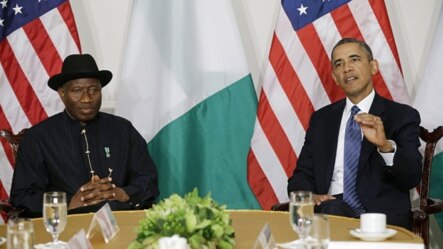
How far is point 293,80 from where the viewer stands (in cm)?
470

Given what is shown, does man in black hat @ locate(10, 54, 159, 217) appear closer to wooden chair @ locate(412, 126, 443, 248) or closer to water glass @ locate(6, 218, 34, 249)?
wooden chair @ locate(412, 126, 443, 248)

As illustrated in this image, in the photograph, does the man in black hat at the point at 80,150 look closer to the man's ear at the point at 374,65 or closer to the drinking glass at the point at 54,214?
the man's ear at the point at 374,65

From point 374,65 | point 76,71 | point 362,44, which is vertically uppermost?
point 76,71

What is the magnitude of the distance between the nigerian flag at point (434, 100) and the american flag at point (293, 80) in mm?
345

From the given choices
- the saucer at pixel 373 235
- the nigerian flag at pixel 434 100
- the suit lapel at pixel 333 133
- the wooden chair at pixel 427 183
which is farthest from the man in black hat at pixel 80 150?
the saucer at pixel 373 235

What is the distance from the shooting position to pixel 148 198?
428 centimetres

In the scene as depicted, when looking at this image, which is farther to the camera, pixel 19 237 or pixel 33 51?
pixel 33 51

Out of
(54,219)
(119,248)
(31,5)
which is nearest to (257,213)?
(119,248)

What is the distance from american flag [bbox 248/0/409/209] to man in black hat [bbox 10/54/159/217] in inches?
27.0

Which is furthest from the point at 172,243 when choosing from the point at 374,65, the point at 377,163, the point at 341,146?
the point at 374,65

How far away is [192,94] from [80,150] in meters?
0.76

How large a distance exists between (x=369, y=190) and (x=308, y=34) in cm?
108

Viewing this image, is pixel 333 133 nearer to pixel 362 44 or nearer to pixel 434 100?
pixel 362 44

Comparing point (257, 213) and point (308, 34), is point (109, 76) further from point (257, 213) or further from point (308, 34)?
point (257, 213)
